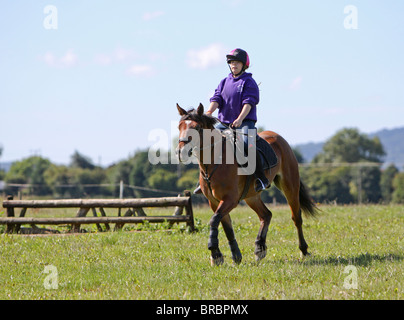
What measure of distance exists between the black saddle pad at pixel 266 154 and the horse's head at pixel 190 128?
54.0 inches

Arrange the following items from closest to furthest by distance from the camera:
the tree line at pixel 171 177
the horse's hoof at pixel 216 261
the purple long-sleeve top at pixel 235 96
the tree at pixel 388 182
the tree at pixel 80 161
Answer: the horse's hoof at pixel 216 261, the purple long-sleeve top at pixel 235 96, the tree line at pixel 171 177, the tree at pixel 388 182, the tree at pixel 80 161

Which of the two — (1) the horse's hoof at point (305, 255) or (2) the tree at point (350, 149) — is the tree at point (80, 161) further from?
(1) the horse's hoof at point (305, 255)

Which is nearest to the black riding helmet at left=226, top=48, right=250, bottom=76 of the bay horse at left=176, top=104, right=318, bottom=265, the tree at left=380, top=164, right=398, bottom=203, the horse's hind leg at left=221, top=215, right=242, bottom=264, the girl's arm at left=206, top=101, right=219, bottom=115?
the girl's arm at left=206, top=101, right=219, bottom=115

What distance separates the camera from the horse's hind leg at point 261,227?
925 cm

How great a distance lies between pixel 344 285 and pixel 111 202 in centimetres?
826

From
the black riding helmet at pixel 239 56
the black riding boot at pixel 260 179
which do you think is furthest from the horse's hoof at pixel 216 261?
the black riding helmet at pixel 239 56

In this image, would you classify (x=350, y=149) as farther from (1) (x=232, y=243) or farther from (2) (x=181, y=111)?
(2) (x=181, y=111)

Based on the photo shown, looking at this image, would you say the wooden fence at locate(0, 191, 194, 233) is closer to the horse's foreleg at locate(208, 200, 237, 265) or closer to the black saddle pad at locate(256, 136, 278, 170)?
the black saddle pad at locate(256, 136, 278, 170)

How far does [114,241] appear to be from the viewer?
37.6ft

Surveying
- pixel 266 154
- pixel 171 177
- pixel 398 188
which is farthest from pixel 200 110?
pixel 398 188

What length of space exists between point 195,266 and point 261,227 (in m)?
1.82

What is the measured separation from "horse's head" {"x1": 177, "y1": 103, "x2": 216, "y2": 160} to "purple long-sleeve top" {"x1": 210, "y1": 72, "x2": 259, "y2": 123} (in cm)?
87
